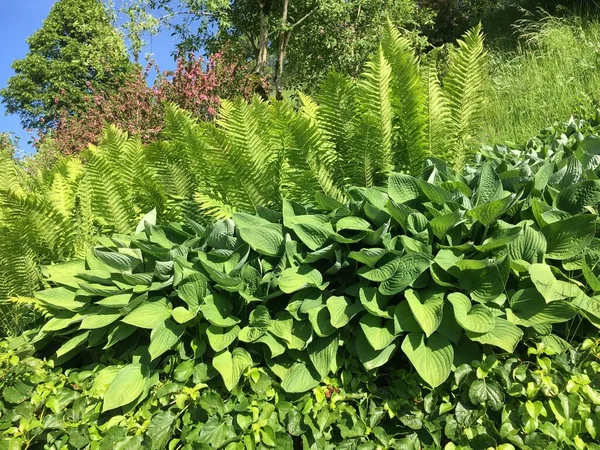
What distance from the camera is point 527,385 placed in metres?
1.48

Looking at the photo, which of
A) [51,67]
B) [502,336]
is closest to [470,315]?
[502,336]

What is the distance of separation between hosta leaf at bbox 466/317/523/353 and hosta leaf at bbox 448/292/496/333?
0.04 meters

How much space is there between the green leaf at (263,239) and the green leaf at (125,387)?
611 millimetres

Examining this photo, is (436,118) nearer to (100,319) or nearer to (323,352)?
(323,352)

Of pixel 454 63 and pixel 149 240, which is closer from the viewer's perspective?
pixel 149 240

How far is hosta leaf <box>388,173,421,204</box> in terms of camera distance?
184 centimetres

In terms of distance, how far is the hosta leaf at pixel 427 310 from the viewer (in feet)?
4.83

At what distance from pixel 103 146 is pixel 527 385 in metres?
2.56

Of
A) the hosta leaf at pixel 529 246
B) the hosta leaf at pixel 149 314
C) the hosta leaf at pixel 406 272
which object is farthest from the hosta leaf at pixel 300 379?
the hosta leaf at pixel 529 246

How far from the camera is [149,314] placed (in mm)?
1679

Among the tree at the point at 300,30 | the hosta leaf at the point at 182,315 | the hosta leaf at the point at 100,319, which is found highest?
the tree at the point at 300,30

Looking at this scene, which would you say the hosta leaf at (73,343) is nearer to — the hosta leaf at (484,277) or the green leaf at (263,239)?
the green leaf at (263,239)

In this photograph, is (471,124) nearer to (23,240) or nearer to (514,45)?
(23,240)

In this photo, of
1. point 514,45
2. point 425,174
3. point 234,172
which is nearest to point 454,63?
point 425,174
